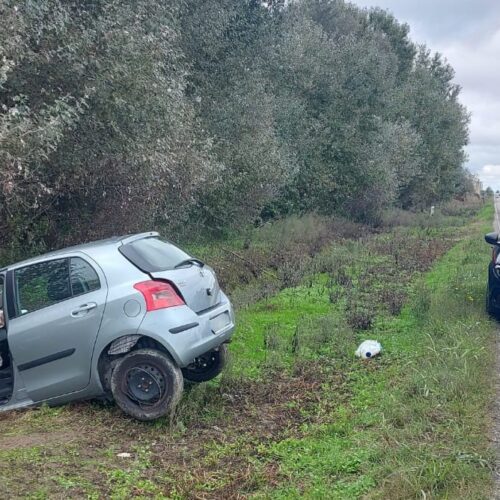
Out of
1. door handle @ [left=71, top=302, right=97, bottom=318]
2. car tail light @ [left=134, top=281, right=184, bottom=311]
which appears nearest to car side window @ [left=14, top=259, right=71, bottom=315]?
door handle @ [left=71, top=302, right=97, bottom=318]

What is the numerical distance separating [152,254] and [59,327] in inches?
44.9

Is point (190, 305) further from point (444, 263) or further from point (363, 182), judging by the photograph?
point (363, 182)

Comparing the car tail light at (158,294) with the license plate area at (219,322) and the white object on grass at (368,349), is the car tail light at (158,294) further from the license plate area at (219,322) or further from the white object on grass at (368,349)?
the white object on grass at (368,349)

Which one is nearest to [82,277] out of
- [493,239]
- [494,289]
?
[494,289]

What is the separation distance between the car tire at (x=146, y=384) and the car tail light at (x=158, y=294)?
434mm

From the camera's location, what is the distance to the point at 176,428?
5.49 m

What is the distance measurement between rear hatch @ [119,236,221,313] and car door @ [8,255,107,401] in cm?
43

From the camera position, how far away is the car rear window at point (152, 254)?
19.0 ft

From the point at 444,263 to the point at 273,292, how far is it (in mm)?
6135

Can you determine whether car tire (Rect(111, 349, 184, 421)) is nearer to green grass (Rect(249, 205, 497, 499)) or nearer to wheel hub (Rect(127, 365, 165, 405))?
wheel hub (Rect(127, 365, 165, 405))

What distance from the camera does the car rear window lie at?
5793mm

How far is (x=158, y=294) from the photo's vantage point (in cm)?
558

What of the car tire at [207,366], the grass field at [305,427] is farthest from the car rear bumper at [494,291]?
the car tire at [207,366]

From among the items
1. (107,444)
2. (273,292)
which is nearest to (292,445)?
(107,444)
